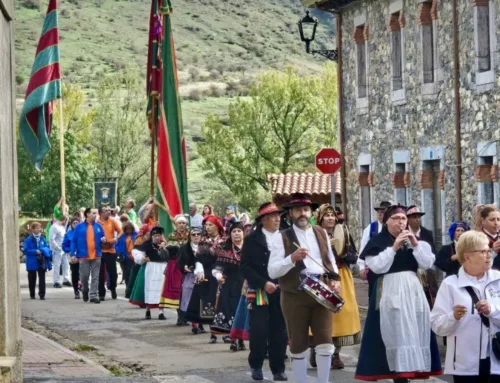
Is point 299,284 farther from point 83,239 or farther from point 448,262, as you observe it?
point 83,239

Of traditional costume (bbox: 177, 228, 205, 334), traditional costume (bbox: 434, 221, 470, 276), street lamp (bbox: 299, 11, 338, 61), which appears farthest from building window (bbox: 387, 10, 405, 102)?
traditional costume (bbox: 434, 221, 470, 276)

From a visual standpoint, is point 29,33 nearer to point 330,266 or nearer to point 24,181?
point 24,181

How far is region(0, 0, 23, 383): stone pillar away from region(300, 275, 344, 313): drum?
8.36 ft

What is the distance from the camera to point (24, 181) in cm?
6662

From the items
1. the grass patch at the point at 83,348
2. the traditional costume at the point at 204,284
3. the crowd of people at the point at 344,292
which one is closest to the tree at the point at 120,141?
the crowd of people at the point at 344,292

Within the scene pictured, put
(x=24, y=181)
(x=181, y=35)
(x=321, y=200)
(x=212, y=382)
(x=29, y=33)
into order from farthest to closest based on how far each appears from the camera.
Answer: (x=181, y=35), (x=29, y=33), (x=24, y=181), (x=321, y=200), (x=212, y=382)

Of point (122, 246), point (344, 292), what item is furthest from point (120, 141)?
point (344, 292)

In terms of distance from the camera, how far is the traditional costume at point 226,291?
16.8 m

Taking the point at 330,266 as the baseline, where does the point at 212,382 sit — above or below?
below

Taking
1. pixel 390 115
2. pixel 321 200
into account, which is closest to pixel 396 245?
pixel 390 115

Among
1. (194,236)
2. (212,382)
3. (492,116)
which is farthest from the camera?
(492,116)

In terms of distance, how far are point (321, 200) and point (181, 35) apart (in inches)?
3809

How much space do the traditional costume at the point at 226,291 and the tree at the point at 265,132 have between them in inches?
1756

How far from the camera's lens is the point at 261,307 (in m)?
13.9
